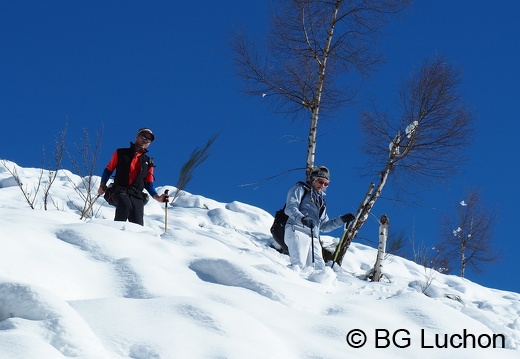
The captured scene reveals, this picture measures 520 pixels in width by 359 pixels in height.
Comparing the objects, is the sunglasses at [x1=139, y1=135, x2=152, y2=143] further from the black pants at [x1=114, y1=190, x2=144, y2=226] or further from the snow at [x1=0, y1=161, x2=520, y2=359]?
the snow at [x1=0, y1=161, x2=520, y2=359]

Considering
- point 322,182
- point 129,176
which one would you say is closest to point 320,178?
point 322,182

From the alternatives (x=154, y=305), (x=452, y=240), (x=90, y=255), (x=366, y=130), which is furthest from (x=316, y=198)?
(x=452, y=240)

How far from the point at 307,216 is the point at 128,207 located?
1.72m

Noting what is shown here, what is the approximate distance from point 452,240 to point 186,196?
8.42m

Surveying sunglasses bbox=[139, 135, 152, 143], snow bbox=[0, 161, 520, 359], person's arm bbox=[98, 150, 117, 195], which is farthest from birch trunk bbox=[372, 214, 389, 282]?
Result: person's arm bbox=[98, 150, 117, 195]

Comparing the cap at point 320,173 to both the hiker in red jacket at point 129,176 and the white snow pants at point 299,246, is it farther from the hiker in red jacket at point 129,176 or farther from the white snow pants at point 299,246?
the hiker in red jacket at point 129,176

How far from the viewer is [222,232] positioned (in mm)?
8984

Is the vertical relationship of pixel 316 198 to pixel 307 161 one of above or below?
below

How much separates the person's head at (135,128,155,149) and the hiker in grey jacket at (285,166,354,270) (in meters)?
1.47

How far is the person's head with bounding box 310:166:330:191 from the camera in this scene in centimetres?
586

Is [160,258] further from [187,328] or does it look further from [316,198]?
[316,198]

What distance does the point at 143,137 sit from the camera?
5.76 metres

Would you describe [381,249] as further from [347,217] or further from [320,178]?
[320,178]

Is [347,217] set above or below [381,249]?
below
